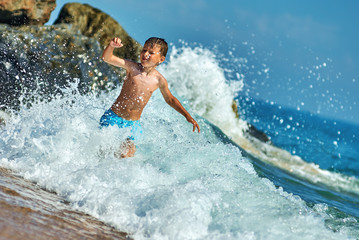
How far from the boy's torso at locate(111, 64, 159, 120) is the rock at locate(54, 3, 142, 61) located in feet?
18.8

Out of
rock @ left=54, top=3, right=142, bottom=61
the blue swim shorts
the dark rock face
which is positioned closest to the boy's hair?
the blue swim shorts

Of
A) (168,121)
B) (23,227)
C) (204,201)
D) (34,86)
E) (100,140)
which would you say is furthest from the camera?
(34,86)

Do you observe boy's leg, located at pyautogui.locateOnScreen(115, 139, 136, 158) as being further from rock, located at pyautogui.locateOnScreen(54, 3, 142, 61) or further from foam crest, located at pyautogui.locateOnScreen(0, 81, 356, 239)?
rock, located at pyautogui.locateOnScreen(54, 3, 142, 61)

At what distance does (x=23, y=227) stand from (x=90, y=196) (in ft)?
2.92

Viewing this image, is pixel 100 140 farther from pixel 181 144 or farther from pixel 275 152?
pixel 275 152

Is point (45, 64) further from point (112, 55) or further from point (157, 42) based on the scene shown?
point (157, 42)

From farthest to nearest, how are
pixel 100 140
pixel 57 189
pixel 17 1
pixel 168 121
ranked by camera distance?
1. pixel 17 1
2. pixel 168 121
3. pixel 100 140
4. pixel 57 189

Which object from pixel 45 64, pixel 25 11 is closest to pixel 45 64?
pixel 45 64

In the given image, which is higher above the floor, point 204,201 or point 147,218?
point 204,201

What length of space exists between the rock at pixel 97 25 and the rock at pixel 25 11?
4.95 feet

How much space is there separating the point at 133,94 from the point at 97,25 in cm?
682

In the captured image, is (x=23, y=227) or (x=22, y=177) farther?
(x=22, y=177)

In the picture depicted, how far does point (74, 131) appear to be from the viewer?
451cm

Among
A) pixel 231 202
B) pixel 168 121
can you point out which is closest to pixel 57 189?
pixel 231 202
